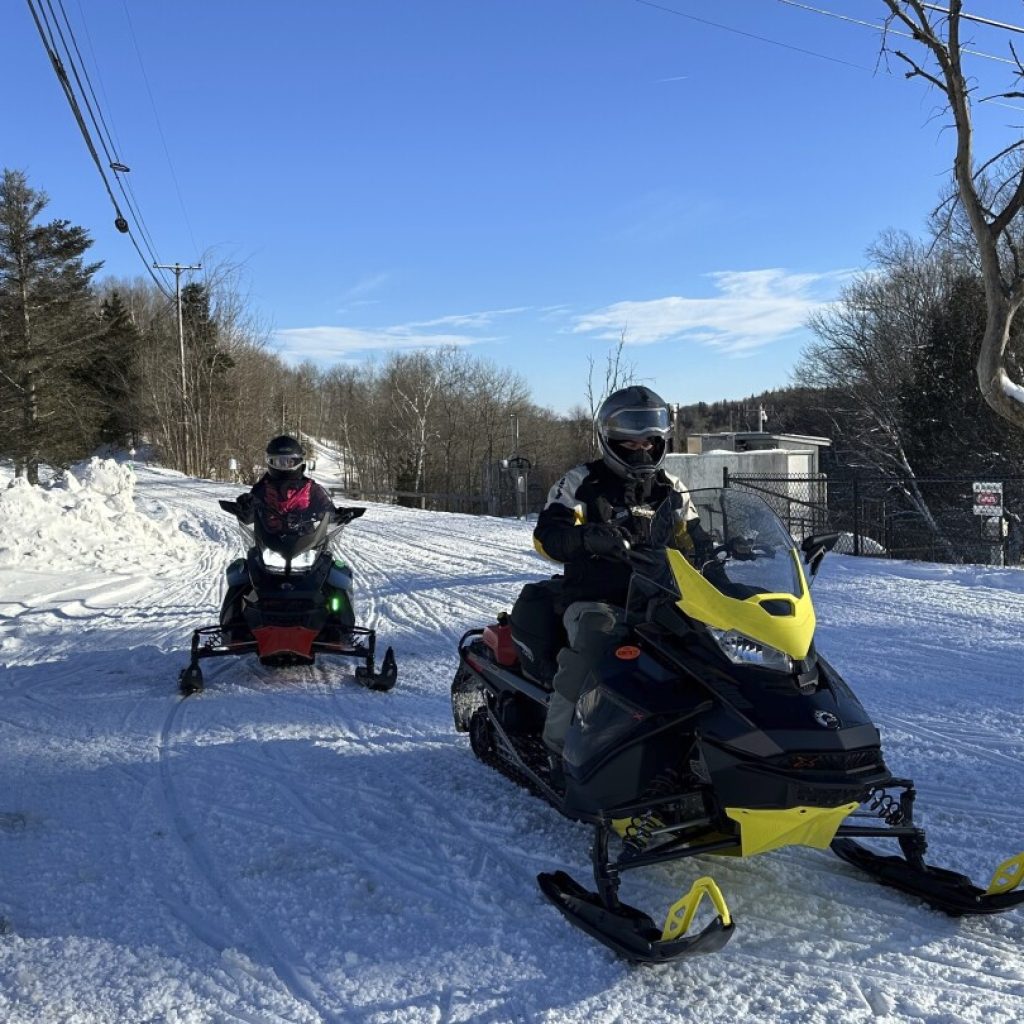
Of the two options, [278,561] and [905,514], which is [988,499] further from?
[278,561]

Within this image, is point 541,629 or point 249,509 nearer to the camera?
point 541,629

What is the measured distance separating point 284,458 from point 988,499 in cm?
1023

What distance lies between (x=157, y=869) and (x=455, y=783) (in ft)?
4.56

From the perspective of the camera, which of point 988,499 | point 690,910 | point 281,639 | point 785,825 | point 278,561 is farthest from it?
point 988,499

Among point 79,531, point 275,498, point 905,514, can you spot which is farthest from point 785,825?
point 905,514

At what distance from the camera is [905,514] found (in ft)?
58.1

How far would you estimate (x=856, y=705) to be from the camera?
9.05 ft

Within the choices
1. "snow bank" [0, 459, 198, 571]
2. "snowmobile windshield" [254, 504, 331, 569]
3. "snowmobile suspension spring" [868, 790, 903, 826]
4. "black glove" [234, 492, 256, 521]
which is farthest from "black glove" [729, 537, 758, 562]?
"snow bank" [0, 459, 198, 571]

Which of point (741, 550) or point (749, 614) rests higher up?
point (741, 550)

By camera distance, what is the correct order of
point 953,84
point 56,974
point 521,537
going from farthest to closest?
point 521,537, point 953,84, point 56,974

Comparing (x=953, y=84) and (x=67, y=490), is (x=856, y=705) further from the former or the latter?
(x=67, y=490)

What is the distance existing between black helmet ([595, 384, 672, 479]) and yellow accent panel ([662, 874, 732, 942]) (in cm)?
168

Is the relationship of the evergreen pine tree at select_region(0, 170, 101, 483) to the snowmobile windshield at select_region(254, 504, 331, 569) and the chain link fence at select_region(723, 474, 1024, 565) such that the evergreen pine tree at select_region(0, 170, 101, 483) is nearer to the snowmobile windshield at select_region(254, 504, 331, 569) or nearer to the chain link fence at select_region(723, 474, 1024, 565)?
the chain link fence at select_region(723, 474, 1024, 565)

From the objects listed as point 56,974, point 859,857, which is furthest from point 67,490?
point 859,857
